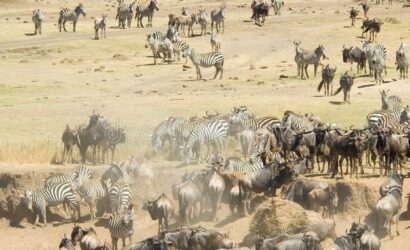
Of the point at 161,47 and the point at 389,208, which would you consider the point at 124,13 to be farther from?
the point at 389,208

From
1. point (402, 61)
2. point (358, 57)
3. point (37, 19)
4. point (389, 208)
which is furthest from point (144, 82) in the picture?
point (389, 208)

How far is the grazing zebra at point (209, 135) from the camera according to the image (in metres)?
34.6

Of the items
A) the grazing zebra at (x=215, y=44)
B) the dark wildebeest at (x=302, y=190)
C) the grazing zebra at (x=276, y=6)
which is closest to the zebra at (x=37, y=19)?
the grazing zebra at (x=215, y=44)

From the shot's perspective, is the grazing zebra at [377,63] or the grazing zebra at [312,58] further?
the grazing zebra at [312,58]

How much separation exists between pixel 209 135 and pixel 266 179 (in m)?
5.59

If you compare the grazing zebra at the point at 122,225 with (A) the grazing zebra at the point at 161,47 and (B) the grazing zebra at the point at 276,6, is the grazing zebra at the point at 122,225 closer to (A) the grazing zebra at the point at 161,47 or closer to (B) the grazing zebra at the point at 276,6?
(A) the grazing zebra at the point at 161,47

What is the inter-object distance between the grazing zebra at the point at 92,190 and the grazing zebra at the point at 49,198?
Result: 402 mm

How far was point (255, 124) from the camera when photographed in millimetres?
37219

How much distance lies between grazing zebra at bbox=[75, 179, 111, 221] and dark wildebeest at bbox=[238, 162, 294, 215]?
4591mm

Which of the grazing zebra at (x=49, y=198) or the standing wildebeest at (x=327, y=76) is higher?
the standing wildebeest at (x=327, y=76)

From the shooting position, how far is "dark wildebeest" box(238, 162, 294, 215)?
A: 2978cm

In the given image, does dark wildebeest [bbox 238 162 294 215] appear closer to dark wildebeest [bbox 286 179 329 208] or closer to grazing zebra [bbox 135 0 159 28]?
dark wildebeest [bbox 286 179 329 208]

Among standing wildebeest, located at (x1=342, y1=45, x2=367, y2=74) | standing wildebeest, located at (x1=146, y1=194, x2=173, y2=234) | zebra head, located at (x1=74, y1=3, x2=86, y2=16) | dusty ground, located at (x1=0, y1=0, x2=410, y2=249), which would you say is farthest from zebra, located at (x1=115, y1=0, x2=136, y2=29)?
standing wildebeest, located at (x1=146, y1=194, x2=173, y2=234)

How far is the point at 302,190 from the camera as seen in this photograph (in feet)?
96.0
